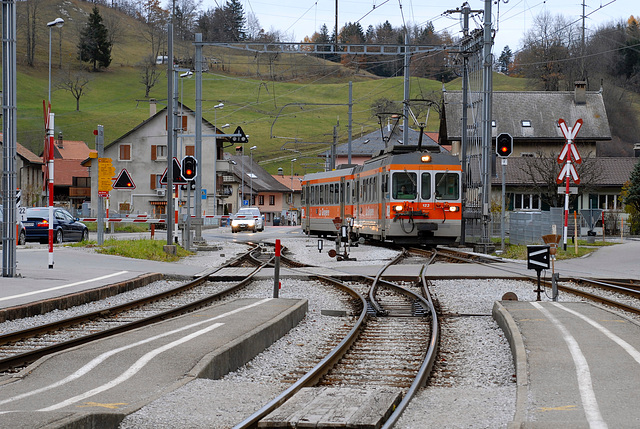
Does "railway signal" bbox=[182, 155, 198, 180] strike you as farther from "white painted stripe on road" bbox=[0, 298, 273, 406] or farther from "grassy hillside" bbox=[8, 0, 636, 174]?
"grassy hillside" bbox=[8, 0, 636, 174]

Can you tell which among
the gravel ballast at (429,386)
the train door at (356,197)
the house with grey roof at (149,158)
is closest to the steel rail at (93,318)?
the gravel ballast at (429,386)

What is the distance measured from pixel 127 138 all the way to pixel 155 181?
493 centimetres

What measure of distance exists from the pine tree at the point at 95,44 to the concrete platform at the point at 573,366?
6113 inches

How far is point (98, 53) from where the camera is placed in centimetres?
16212

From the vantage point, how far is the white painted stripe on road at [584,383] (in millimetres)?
5983

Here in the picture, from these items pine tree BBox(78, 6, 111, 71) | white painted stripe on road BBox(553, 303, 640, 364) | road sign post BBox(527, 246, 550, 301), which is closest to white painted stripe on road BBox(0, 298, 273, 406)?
white painted stripe on road BBox(553, 303, 640, 364)

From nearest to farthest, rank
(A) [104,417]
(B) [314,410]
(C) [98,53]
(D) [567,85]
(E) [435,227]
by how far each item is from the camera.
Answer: (A) [104,417] < (B) [314,410] < (E) [435,227] < (D) [567,85] < (C) [98,53]

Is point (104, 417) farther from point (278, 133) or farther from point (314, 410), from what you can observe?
point (278, 133)

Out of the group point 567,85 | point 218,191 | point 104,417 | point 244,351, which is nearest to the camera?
point 104,417

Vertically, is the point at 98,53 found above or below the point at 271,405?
above

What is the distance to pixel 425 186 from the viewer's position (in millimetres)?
30219

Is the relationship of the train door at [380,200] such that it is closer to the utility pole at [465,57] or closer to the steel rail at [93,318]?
the utility pole at [465,57]

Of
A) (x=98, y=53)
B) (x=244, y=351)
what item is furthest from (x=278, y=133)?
(x=244, y=351)

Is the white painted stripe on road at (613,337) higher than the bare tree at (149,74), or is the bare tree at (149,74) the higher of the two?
the bare tree at (149,74)
